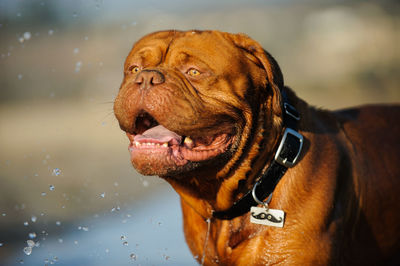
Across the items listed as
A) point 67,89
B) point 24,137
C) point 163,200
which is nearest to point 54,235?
point 163,200

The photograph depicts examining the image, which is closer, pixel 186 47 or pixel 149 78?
pixel 149 78

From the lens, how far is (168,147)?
3332 millimetres

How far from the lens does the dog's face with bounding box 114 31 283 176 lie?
3287 mm

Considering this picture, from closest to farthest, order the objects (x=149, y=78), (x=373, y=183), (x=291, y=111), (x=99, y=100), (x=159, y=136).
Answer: (x=149, y=78), (x=159, y=136), (x=291, y=111), (x=373, y=183), (x=99, y=100)

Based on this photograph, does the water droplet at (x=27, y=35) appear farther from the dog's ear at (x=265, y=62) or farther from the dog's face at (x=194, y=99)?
the dog's ear at (x=265, y=62)

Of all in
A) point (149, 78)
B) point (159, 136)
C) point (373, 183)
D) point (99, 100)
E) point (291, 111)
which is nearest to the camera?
point (149, 78)

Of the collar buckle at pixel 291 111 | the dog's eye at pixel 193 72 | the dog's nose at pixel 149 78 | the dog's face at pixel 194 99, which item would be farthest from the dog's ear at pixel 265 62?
the dog's nose at pixel 149 78

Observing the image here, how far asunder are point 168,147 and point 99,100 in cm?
1487

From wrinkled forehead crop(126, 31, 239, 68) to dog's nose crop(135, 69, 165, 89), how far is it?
0.74 ft

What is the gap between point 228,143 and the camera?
3.43 metres

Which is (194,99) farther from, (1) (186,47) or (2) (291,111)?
(2) (291,111)

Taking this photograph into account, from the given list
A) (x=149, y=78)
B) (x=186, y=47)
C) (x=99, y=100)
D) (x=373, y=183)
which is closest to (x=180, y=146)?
(x=149, y=78)

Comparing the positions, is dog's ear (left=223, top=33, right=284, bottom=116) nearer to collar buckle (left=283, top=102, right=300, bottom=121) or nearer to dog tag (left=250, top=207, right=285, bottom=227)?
collar buckle (left=283, top=102, right=300, bottom=121)

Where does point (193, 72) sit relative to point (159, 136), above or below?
above
